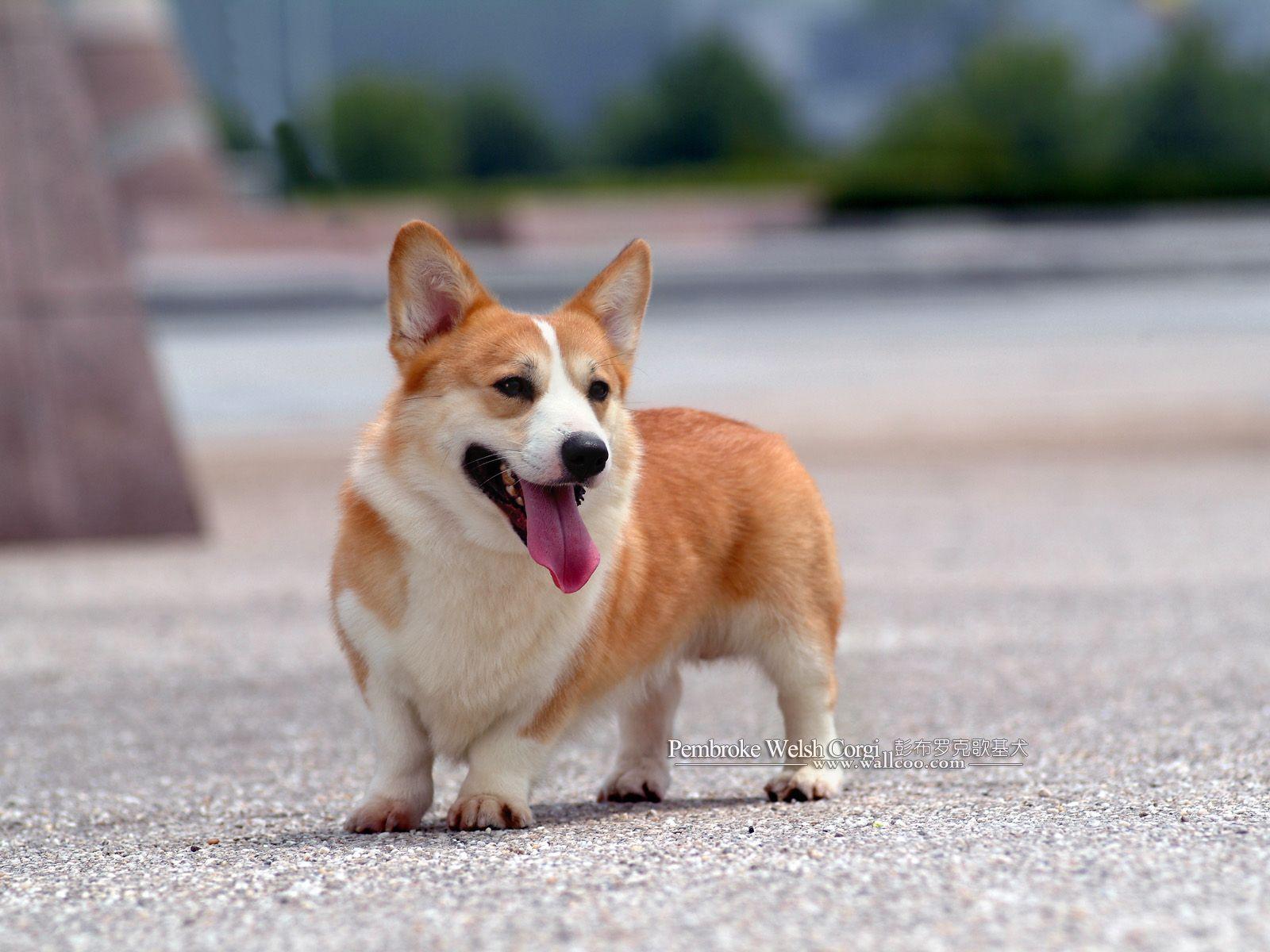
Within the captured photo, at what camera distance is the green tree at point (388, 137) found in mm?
58906

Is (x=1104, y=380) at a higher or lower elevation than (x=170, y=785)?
lower

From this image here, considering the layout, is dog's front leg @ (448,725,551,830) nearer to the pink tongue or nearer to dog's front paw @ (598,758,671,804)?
the pink tongue

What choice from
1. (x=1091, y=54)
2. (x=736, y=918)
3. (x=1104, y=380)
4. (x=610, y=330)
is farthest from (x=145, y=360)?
(x=1091, y=54)

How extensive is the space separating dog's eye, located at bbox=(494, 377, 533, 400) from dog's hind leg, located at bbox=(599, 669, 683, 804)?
1050 mm

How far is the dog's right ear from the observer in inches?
158

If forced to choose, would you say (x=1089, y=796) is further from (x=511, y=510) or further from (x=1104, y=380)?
(x=1104, y=380)

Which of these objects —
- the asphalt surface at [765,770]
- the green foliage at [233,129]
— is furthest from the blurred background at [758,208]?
the asphalt surface at [765,770]

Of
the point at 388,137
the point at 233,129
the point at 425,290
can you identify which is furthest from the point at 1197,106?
the point at 425,290

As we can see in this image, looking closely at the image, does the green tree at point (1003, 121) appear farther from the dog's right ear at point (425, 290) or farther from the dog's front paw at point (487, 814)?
the dog's front paw at point (487, 814)

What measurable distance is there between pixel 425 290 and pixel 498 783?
1171 mm

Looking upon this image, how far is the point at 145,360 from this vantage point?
1077 cm

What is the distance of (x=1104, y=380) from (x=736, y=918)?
1763 centimetres

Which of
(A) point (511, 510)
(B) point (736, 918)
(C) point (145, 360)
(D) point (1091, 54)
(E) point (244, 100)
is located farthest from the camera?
(D) point (1091, 54)

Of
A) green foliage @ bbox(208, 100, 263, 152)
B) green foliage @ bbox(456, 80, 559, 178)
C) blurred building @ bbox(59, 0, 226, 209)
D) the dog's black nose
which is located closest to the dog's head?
the dog's black nose
